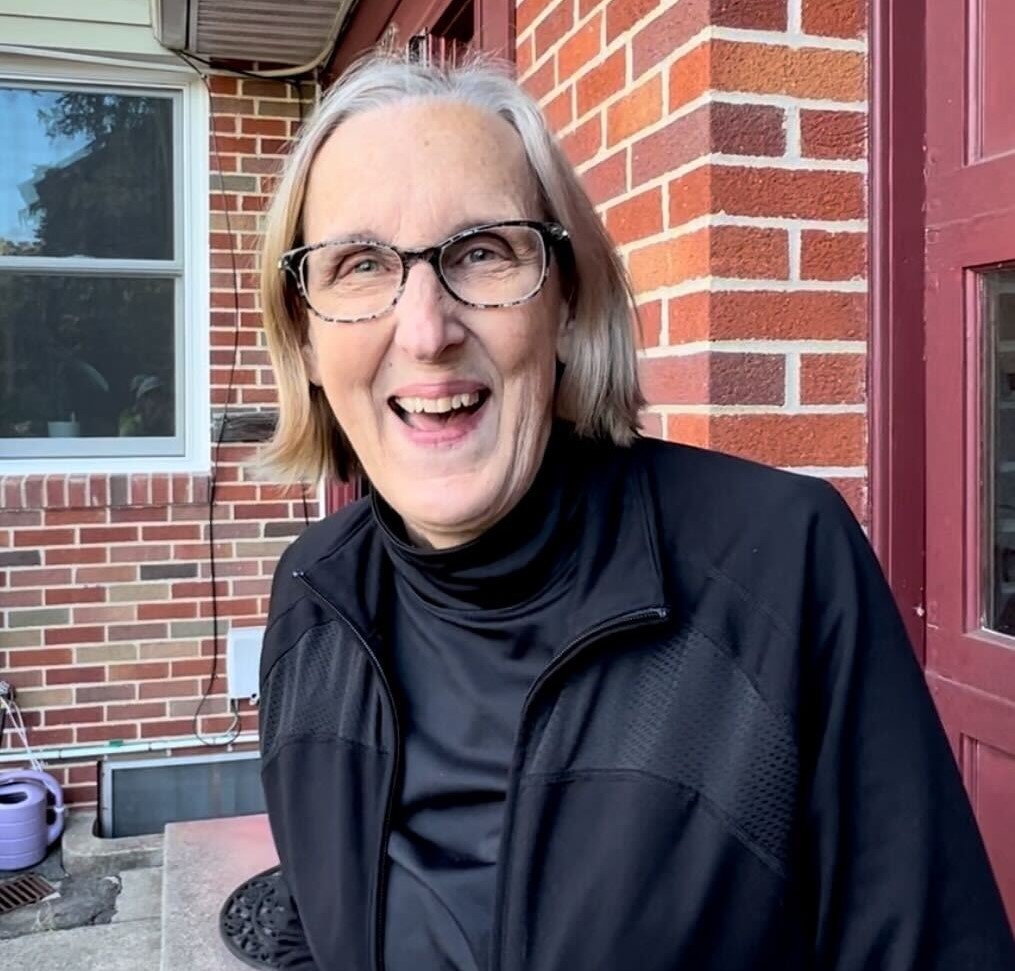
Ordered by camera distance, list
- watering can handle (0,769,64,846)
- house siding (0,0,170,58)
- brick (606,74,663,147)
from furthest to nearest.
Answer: house siding (0,0,170,58) < watering can handle (0,769,64,846) < brick (606,74,663,147)

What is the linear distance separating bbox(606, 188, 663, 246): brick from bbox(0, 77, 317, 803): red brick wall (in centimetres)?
264

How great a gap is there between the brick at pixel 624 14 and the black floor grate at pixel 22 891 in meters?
3.36

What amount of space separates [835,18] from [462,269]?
1.03 m

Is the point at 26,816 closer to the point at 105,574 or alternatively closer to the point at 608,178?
the point at 105,574

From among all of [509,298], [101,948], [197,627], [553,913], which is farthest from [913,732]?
[197,627]

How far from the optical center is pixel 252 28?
13.5 feet

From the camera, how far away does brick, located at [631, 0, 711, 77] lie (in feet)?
5.70

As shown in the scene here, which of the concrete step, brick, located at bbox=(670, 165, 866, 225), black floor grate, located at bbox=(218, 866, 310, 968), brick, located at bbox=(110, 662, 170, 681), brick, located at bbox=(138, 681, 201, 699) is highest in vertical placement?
brick, located at bbox=(670, 165, 866, 225)

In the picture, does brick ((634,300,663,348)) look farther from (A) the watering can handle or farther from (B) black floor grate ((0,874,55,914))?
(A) the watering can handle

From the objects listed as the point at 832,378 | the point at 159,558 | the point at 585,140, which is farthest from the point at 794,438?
the point at 159,558

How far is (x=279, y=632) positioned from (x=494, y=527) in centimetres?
37

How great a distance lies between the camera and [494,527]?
117 cm

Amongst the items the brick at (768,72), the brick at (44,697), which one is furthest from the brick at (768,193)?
the brick at (44,697)

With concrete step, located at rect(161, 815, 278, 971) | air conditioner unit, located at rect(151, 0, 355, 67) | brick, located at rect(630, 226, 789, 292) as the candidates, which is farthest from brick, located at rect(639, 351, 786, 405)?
air conditioner unit, located at rect(151, 0, 355, 67)
